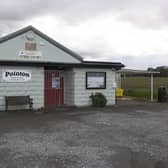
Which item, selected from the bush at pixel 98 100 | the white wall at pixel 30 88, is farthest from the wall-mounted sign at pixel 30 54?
the bush at pixel 98 100

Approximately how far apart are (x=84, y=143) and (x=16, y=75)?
853cm

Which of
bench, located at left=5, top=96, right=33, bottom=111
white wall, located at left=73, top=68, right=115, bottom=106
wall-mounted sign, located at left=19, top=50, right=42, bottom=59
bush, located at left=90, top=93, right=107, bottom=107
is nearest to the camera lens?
bench, located at left=5, top=96, right=33, bottom=111

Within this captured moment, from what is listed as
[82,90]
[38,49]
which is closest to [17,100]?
[38,49]

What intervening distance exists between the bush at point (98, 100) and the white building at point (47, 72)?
12.3 inches

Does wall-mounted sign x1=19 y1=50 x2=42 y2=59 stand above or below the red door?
above

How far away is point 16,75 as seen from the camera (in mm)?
15164

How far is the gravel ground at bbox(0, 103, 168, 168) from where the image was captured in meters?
5.98

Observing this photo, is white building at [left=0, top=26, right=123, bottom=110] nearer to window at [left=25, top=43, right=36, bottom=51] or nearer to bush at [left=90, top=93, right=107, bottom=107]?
window at [left=25, top=43, right=36, bottom=51]

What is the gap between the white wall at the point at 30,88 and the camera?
1488cm

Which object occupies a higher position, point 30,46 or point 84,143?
point 30,46

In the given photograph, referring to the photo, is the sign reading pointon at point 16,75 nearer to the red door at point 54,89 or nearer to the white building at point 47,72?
the white building at point 47,72

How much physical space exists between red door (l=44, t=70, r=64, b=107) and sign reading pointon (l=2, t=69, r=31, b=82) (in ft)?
5.01

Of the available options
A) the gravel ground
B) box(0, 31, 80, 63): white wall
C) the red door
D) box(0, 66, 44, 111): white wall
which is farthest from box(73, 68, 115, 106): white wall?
the gravel ground

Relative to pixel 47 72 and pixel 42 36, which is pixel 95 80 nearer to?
pixel 47 72
